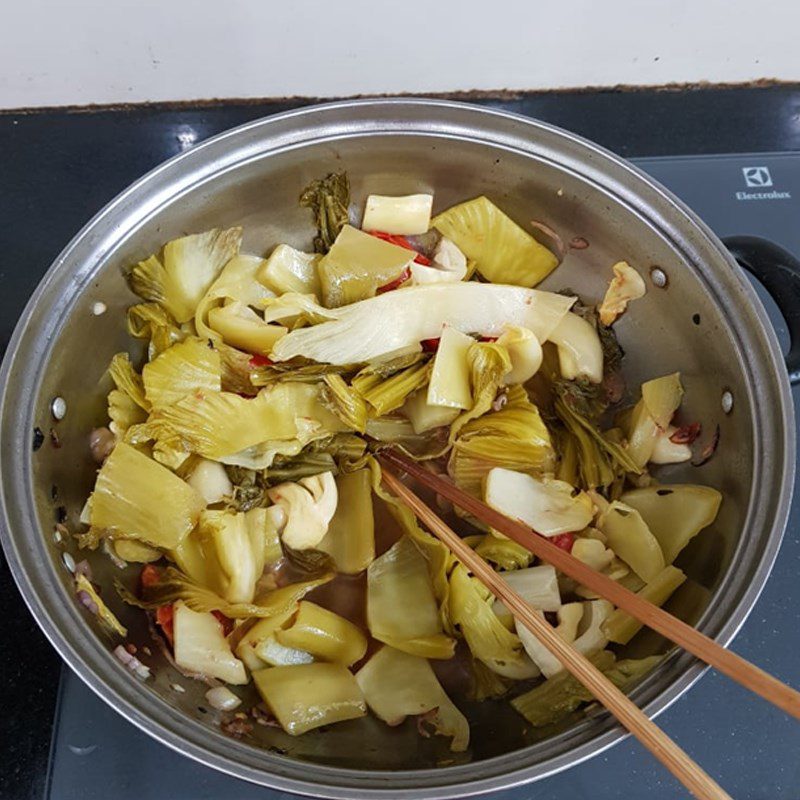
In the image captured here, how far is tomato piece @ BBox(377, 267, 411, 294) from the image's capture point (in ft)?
→ 3.75

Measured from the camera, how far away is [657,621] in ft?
2.62

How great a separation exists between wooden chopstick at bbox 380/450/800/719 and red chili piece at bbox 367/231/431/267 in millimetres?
275

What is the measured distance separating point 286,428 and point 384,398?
5.3 inches

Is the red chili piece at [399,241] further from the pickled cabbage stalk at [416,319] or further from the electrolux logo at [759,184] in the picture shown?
the electrolux logo at [759,184]

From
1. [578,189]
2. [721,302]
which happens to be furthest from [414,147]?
[721,302]

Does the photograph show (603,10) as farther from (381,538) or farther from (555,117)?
(381,538)

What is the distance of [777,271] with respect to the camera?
106 centimetres

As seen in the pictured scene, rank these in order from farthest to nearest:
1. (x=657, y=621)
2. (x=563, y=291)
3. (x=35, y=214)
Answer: (x=35, y=214), (x=563, y=291), (x=657, y=621)

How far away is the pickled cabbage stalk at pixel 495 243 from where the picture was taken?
117 cm

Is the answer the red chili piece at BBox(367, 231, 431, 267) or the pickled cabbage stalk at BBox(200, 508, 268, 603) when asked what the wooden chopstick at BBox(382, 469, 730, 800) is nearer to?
the pickled cabbage stalk at BBox(200, 508, 268, 603)

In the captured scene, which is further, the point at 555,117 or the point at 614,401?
the point at 555,117

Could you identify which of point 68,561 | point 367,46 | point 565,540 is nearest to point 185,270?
point 68,561

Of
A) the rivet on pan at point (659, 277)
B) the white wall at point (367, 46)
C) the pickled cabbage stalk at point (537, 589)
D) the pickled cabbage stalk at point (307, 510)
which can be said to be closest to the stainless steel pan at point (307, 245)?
the rivet on pan at point (659, 277)

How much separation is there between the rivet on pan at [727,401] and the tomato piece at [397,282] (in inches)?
17.1
